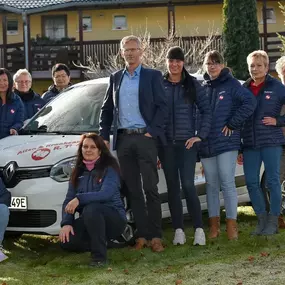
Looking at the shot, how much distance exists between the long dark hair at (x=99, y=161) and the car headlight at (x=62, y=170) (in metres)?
0.18

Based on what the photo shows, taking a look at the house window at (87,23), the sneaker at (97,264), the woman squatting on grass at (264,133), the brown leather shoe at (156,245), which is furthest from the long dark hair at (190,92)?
the house window at (87,23)

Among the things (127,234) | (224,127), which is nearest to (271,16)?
(224,127)

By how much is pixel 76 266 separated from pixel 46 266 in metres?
0.31

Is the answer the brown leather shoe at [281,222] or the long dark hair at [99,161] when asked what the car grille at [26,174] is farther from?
the brown leather shoe at [281,222]

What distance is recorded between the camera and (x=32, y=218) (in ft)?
A: 24.3

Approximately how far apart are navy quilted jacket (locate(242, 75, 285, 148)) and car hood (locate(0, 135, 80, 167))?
1.79 metres

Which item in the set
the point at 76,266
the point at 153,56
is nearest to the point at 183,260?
the point at 76,266

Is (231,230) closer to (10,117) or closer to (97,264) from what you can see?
(97,264)

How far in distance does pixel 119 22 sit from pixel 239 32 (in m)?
8.22

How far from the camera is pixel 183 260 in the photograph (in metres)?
7.19

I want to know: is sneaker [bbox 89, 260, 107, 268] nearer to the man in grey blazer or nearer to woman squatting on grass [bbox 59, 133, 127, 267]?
woman squatting on grass [bbox 59, 133, 127, 267]

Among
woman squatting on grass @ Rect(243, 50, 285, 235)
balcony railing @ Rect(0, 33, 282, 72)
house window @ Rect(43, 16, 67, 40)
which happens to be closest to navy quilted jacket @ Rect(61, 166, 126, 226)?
woman squatting on grass @ Rect(243, 50, 285, 235)

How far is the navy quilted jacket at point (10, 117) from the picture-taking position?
880 centimetres

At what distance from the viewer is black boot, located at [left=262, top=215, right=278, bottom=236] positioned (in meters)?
8.15
